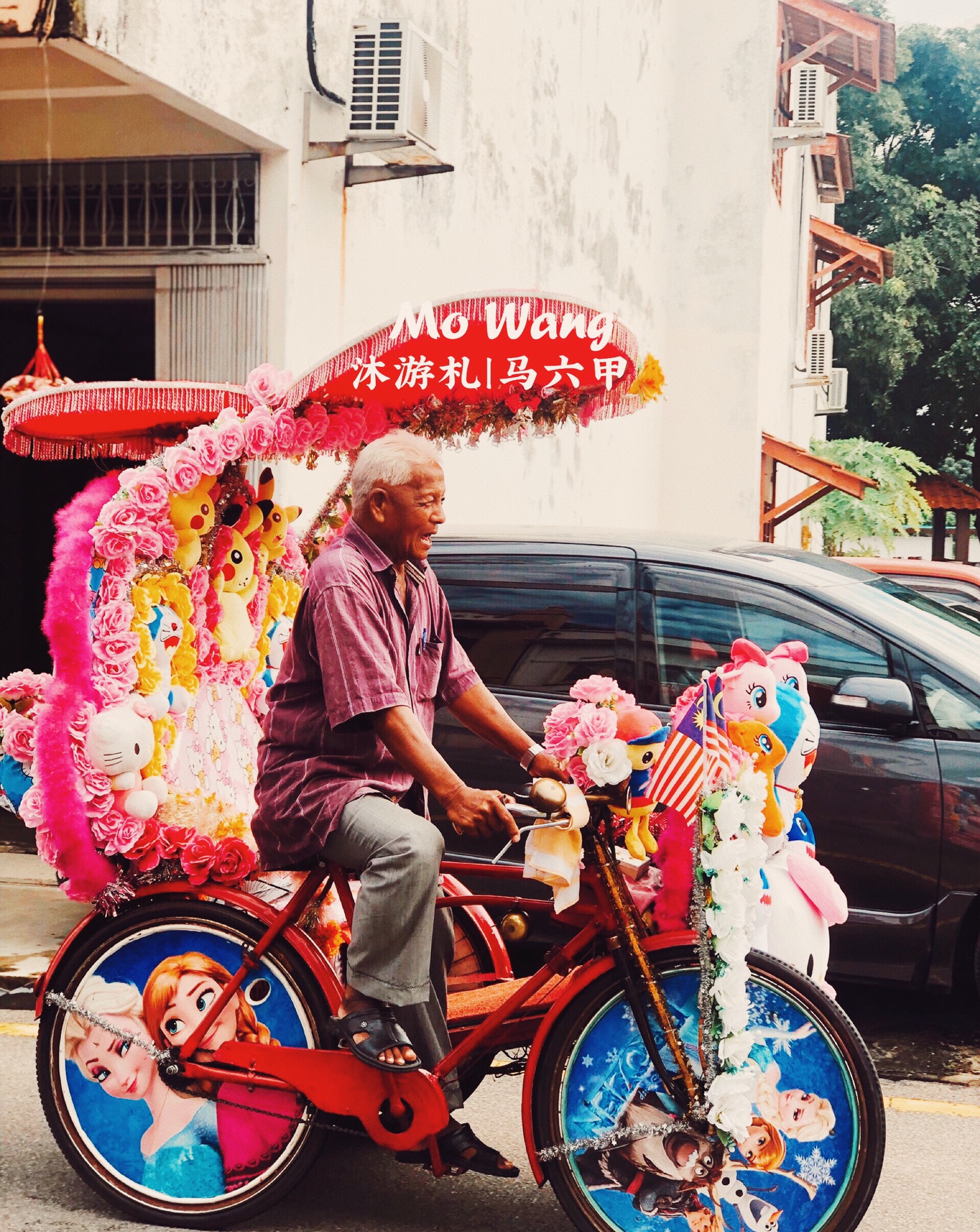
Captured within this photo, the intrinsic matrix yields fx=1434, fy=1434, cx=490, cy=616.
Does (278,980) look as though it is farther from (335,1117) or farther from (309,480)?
(309,480)

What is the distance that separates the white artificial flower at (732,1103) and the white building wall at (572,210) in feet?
9.21

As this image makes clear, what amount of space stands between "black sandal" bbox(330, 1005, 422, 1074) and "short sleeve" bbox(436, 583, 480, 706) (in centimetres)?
82

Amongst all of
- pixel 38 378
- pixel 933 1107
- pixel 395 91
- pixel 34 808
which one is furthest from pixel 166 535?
pixel 395 91

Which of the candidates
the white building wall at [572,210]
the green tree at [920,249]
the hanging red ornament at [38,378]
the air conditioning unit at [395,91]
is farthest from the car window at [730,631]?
the green tree at [920,249]

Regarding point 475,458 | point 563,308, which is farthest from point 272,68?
point 563,308

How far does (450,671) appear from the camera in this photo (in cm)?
371

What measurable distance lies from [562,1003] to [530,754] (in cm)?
60

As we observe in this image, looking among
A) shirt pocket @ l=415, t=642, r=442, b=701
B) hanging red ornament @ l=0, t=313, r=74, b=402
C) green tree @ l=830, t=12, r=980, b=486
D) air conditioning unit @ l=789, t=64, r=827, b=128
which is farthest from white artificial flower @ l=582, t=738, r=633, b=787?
green tree @ l=830, t=12, r=980, b=486

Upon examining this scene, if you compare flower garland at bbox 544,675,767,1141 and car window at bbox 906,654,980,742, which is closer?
flower garland at bbox 544,675,767,1141

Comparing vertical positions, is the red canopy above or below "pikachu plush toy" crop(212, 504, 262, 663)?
above

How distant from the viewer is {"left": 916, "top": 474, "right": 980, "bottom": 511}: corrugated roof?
106ft

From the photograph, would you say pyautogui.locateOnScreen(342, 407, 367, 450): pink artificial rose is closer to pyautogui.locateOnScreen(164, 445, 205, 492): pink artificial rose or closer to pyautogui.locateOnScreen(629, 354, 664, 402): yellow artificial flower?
pyautogui.locateOnScreen(164, 445, 205, 492): pink artificial rose

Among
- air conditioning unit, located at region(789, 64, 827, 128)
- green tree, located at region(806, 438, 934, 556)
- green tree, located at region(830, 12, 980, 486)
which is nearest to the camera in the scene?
air conditioning unit, located at region(789, 64, 827, 128)

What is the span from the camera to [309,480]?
27.5 ft
